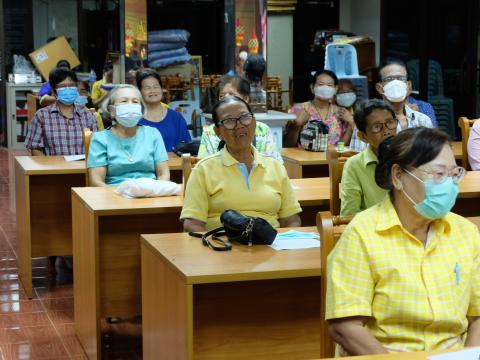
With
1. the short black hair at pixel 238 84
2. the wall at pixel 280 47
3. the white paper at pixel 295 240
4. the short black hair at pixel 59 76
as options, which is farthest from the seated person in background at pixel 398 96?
the wall at pixel 280 47

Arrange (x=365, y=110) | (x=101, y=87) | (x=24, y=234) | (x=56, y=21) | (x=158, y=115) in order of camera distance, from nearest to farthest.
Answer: (x=365, y=110) < (x=24, y=234) < (x=158, y=115) < (x=101, y=87) < (x=56, y=21)

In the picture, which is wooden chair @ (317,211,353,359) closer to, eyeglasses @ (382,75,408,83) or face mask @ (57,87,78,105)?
eyeglasses @ (382,75,408,83)

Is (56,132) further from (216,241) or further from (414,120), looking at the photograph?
(216,241)

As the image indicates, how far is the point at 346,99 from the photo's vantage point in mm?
7734

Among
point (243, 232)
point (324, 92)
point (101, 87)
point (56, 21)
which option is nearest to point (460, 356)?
point (243, 232)

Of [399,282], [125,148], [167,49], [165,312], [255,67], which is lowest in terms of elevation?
[165,312]

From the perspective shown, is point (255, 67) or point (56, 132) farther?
point (255, 67)

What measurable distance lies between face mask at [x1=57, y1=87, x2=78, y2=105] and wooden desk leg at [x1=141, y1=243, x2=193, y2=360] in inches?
137

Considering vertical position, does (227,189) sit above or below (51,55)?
below

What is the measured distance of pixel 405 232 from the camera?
2660 millimetres

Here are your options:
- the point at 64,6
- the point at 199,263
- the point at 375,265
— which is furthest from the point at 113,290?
the point at 64,6

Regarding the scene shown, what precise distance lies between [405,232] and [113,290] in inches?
97.8

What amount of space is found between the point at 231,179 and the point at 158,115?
280cm

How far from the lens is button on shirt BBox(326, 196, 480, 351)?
2600mm
